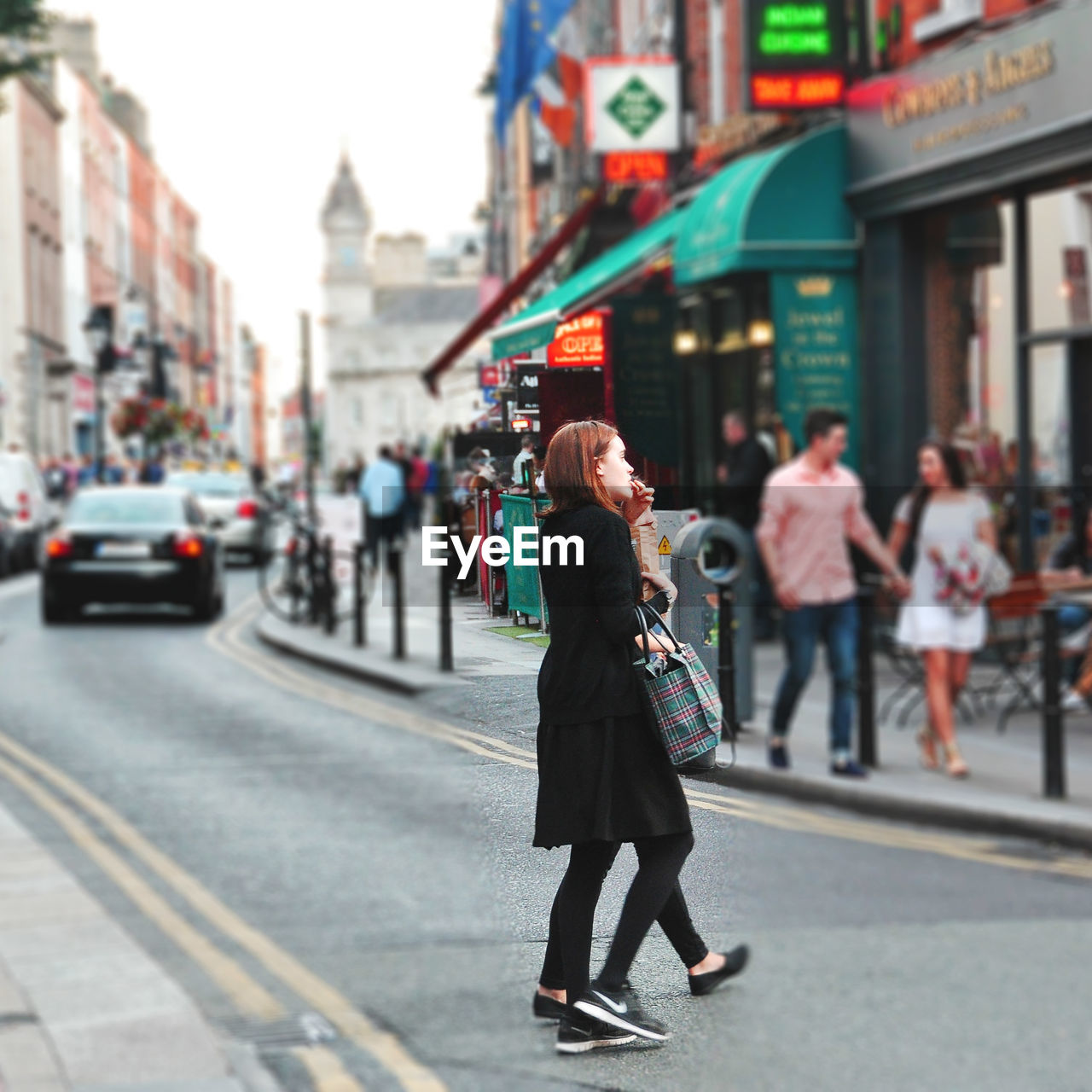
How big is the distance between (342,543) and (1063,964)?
14.8 metres

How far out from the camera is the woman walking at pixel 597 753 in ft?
2.02

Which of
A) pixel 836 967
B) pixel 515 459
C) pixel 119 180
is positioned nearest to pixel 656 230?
pixel 515 459

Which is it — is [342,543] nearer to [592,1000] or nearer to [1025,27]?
[1025,27]

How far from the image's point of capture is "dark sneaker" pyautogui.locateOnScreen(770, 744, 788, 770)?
1062 cm

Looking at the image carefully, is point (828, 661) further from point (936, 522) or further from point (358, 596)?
point (358, 596)

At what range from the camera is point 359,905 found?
891 centimetres

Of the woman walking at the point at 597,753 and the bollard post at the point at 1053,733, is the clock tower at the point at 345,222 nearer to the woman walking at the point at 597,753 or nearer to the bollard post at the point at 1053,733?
the bollard post at the point at 1053,733

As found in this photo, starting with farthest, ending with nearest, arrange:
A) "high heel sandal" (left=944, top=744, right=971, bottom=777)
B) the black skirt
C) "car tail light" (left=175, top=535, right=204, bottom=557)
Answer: "car tail light" (left=175, top=535, right=204, bottom=557) < "high heel sandal" (left=944, top=744, right=971, bottom=777) < the black skirt

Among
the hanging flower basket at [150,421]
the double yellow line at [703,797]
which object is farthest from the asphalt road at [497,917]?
the hanging flower basket at [150,421]

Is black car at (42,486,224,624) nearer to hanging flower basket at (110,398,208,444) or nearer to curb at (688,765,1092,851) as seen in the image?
curb at (688,765,1092,851)

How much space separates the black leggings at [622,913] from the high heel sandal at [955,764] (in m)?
9.98

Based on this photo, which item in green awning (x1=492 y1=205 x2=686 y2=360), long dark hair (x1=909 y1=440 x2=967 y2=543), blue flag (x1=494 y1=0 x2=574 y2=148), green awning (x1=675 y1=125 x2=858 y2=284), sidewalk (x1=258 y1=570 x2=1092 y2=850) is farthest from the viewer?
sidewalk (x1=258 y1=570 x2=1092 y2=850)

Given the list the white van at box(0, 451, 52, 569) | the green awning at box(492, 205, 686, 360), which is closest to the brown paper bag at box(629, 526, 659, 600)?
the green awning at box(492, 205, 686, 360)

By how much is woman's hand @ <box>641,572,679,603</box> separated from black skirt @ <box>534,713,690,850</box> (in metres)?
0.05
